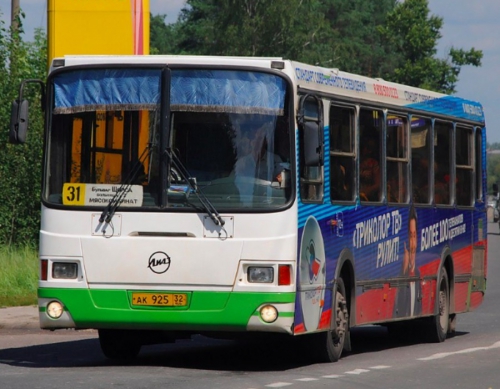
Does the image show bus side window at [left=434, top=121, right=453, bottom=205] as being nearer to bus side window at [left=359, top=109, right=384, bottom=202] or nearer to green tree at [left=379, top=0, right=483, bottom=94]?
bus side window at [left=359, top=109, right=384, bottom=202]

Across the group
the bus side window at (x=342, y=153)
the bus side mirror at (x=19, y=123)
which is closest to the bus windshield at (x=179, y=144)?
the bus side mirror at (x=19, y=123)

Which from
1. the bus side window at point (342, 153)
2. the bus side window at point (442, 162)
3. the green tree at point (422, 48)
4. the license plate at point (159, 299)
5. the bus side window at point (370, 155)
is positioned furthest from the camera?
the green tree at point (422, 48)

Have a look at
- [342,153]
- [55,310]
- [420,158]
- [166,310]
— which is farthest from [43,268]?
[420,158]

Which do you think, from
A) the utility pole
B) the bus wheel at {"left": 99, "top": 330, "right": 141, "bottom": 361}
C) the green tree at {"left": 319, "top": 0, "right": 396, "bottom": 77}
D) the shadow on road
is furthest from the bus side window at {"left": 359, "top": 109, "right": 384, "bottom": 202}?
the green tree at {"left": 319, "top": 0, "right": 396, "bottom": 77}

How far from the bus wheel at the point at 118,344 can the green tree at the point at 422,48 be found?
275ft

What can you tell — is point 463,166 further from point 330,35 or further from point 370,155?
point 330,35

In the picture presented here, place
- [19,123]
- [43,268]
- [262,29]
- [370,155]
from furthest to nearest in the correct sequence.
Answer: [262,29], [370,155], [19,123], [43,268]

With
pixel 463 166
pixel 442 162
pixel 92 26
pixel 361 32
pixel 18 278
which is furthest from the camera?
pixel 361 32

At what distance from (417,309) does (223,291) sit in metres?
4.82

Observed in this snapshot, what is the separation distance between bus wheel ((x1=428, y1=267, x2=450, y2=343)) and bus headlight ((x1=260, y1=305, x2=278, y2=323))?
556 cm

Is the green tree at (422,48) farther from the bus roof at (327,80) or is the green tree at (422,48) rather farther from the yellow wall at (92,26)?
the bus roof at (327,80)

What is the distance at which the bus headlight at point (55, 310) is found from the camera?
1199 centimetres

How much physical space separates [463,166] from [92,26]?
25.2 feet

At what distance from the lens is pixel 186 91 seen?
39.4ft
